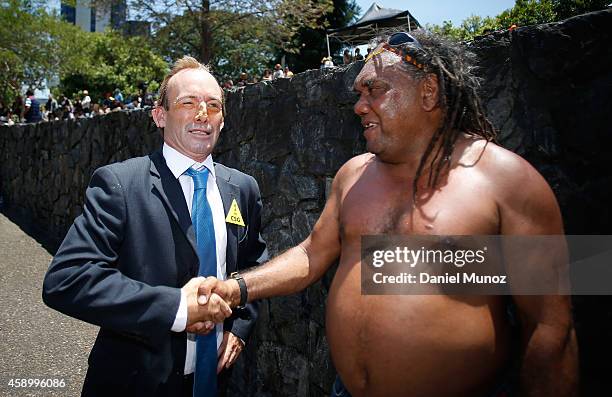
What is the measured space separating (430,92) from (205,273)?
4.07 feet

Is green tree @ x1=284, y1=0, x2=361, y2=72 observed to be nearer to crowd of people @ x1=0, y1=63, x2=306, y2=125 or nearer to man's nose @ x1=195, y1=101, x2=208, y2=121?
crowd of people @ x1=0, y1=63, x2=306, y2=125

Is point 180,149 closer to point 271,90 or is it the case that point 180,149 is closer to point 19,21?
point 271,90

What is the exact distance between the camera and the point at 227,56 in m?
27.4

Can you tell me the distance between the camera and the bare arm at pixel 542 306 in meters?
1.65

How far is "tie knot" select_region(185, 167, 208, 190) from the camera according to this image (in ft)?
Result: 8.05

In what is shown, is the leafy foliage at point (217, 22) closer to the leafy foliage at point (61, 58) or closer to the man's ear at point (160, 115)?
the leafy foliage at point (61, 58)

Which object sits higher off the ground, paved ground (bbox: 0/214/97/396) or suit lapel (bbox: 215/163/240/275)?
suit lapel (bbox: 215/163/240/275)

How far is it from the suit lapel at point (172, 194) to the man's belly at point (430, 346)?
886 millimetres

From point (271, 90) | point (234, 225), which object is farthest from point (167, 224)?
point (271, 90)

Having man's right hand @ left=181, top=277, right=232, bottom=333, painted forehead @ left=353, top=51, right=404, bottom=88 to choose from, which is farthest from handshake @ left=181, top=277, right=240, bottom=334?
painted forehead @ left=353, top=51, right=404, bottom=88

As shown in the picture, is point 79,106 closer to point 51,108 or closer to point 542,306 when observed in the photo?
point 51,108

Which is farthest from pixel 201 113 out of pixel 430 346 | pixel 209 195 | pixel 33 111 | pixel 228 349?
pixel 33 111

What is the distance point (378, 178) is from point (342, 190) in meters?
0.19

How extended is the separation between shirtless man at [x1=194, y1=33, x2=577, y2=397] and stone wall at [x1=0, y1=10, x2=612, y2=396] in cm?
34
